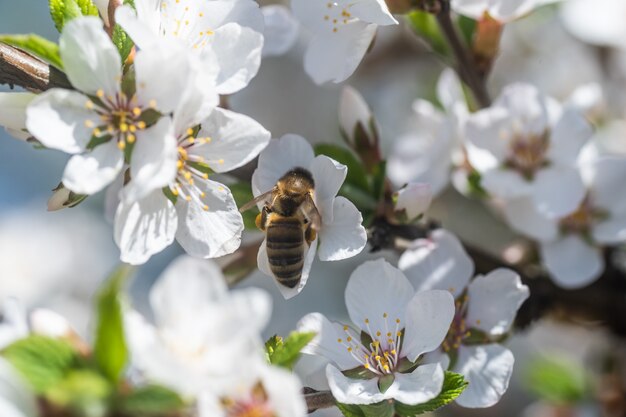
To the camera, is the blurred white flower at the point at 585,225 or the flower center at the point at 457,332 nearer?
the flower center at the point at 457,332

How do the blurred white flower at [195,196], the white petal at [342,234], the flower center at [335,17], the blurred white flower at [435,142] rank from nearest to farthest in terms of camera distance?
the blurred white flower at [195,196]
the white petal at [342,234]
the flower center at [335,17]
the blurred white flower at [435,142]

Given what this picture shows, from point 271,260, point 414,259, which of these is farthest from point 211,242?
point 414,259

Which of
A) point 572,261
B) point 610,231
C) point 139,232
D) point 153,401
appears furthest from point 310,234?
point 610,231

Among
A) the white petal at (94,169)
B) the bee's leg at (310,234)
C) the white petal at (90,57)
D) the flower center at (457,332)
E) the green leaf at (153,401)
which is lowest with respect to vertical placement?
the flower center at (457,332)

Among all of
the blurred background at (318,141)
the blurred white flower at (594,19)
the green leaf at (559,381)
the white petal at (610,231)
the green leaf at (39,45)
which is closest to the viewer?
the green leaf at (39,45)

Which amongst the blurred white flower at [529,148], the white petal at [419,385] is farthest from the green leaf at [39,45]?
the blurred white flower at [529,148]

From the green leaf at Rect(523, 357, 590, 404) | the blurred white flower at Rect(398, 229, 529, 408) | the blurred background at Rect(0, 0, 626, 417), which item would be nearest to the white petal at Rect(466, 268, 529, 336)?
the blurred white flower at Rect(398, 229, 529, 408)

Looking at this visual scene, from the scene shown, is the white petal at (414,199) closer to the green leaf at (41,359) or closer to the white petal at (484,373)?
the white petal at (484,373)
